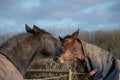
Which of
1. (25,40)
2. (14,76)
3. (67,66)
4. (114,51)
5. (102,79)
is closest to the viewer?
(14,76)

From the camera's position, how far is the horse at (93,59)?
6949 millimetres

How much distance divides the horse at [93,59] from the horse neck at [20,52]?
1.98 metres

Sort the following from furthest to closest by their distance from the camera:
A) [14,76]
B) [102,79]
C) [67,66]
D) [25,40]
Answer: [67,66] → [102,79] → [25,40] → [14,76]

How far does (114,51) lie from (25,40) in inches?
512

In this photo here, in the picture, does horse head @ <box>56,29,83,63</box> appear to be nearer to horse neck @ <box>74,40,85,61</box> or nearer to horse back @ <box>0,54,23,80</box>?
horse neck @ <box>74,40,85,61</box>

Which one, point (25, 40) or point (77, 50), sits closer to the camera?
point (25, 40)

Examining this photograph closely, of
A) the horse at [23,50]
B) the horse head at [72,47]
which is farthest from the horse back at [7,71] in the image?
the horse head at [72,47]

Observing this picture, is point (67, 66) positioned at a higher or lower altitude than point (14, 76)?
lower

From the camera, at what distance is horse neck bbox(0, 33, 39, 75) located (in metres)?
4.70

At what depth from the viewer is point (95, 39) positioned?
18672 millimetres

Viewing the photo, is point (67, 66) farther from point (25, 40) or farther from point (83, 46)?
point (25, 40)

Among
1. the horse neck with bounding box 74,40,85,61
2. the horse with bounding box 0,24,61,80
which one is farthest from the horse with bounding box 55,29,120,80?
the horse with bounding box 0,24,61,80

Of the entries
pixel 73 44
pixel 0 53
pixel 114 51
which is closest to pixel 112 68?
pixel 73 44

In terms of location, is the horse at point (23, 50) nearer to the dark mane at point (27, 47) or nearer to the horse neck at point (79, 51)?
the dark mane at point (27, 47)
